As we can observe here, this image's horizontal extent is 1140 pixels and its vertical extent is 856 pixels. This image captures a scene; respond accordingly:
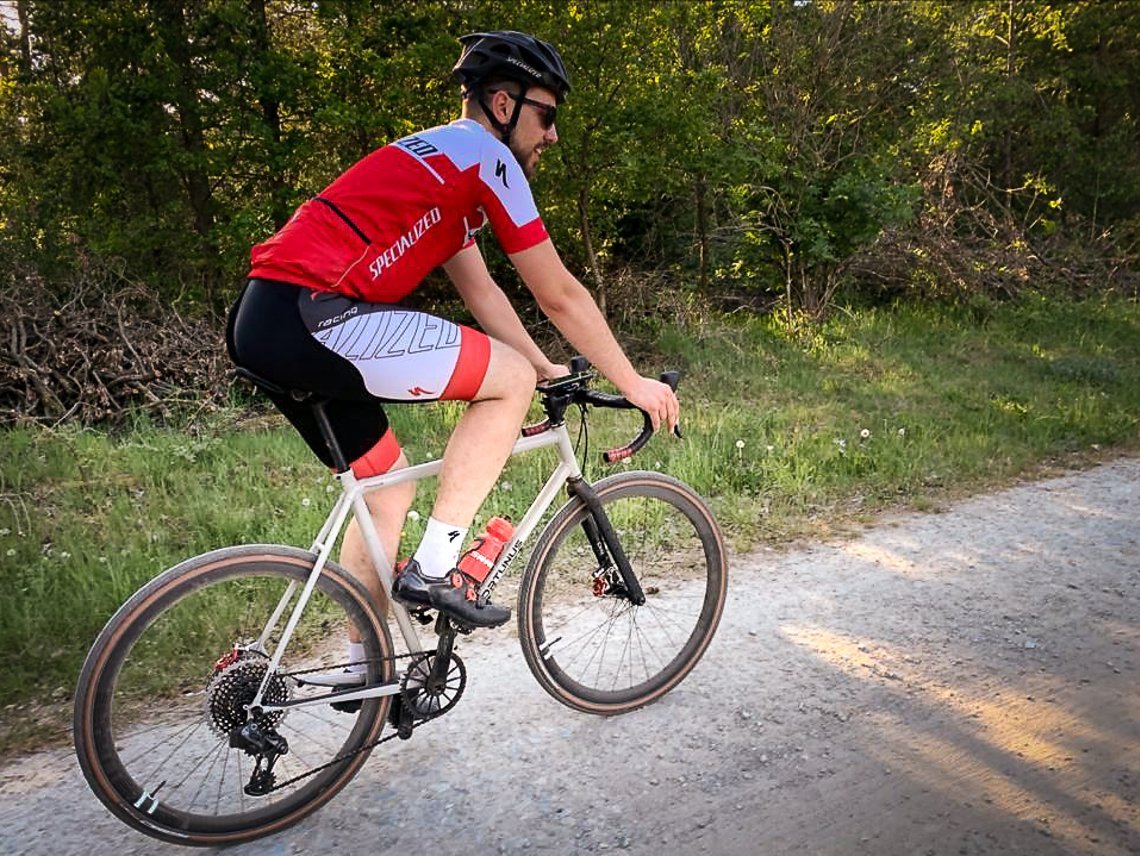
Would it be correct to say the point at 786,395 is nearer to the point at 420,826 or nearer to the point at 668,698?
the point at 668,698

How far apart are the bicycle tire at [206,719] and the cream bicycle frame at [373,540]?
0.12ft

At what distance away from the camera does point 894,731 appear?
2.72 m

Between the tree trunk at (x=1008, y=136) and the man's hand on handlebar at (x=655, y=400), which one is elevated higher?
the tree trunk at (x=1008, y=136)

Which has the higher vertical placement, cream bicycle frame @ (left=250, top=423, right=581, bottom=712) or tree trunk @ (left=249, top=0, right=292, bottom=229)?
tree trunk @ (left=249, top=0, right=292, bottom=229)

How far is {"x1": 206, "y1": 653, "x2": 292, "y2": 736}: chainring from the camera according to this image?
7.32ft

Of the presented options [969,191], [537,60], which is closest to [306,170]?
[537,60]

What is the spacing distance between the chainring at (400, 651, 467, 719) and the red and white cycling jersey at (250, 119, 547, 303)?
45.4 inches

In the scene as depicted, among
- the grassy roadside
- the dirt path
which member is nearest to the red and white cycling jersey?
the dirt path

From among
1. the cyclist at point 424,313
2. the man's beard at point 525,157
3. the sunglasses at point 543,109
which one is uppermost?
the sunglasses at point 543,109

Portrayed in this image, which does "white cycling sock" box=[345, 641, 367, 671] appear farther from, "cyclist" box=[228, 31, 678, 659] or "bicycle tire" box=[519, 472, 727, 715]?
"bicycle tire" box=[519, 472, 727, 715]

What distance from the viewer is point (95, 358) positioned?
247 inches

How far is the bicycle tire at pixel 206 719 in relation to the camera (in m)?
2.08

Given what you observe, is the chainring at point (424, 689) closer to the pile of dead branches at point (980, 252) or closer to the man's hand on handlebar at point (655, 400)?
the man's hand on handlebar at point (655, 400)

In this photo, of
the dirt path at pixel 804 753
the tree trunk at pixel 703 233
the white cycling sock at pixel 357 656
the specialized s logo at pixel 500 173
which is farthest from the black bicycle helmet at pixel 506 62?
the tree trunk at pixel 703 233
